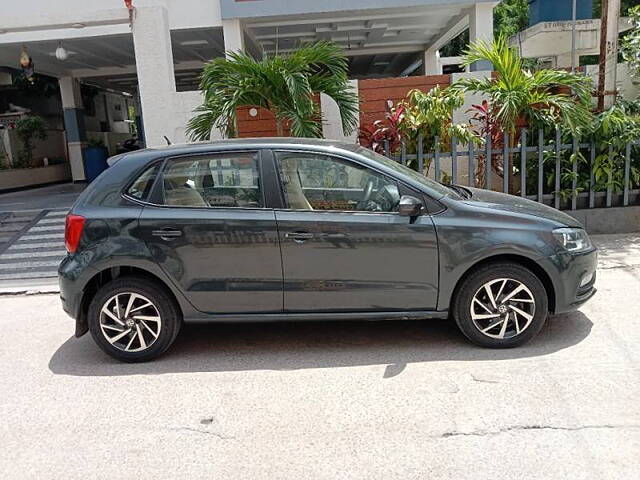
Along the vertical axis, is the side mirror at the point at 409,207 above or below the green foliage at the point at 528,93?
below

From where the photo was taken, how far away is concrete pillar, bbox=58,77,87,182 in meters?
16.7

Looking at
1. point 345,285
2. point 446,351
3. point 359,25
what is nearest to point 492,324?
point 446,351

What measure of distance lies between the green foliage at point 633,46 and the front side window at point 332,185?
595cm

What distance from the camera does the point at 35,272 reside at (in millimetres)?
7492

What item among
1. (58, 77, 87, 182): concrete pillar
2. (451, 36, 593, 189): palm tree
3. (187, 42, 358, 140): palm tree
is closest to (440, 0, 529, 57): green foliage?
(58, 77, 87, 182): concrete pillar

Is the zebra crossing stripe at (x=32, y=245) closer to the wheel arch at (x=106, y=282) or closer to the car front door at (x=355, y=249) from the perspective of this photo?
the wheel arch at (x=106, y=282)

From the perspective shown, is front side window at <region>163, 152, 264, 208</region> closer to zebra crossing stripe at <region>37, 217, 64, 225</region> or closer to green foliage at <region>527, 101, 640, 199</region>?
green foliage at <region>527, 101, 640, 199</region>

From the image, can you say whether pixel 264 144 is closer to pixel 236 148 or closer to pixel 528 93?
pixel 236 148

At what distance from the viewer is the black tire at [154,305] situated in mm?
4305

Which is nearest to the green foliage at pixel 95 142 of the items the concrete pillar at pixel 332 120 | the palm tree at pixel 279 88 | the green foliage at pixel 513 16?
the palm tree at pixel 279 88

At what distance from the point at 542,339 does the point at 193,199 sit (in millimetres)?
3019

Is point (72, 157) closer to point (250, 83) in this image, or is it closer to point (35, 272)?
point (35, 272)

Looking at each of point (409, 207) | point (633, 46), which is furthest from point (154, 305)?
point (633, 46)

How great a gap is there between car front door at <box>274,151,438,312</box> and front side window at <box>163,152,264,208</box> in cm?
24
